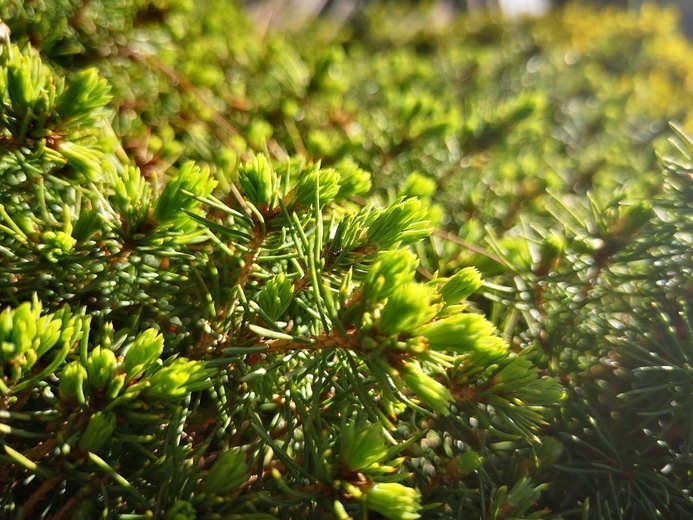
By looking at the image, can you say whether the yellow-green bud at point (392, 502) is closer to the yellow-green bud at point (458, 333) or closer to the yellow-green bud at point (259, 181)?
the yellow-green bud at point (458, 333)

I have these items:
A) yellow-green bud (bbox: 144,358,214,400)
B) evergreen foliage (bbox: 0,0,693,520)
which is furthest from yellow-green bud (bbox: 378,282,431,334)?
yellow-green bud (bbox: 144,358,214,400)

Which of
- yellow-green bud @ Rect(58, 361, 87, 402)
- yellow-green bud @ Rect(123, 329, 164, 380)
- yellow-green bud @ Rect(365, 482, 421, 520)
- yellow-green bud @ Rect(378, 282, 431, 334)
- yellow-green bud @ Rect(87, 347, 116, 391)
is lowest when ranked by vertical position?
yellow-green bud @ Rect(58, 361, 87, 402)

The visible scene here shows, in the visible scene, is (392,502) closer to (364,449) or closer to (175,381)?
(364,449)

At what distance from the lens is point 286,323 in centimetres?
37

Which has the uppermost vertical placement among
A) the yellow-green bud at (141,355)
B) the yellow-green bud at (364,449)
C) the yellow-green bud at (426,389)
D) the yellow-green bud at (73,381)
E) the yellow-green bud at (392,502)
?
the yellow-green bud at (426,389)

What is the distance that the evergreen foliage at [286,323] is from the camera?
0.98 ft

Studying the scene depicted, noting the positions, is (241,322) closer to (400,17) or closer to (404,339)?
(404,339)

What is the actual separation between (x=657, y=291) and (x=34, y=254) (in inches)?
21.2

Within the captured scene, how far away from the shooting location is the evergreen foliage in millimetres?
298

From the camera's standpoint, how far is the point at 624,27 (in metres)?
→ 1.43

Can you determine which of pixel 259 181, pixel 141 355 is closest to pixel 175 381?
pixel 141 355

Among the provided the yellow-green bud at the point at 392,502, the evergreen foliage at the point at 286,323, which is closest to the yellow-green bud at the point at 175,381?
the evergreen foliage at the point at 286,323

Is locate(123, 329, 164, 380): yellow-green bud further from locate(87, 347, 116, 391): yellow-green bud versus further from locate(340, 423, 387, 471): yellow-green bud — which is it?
locate(340, 423, 387, 471): yellow-green bud

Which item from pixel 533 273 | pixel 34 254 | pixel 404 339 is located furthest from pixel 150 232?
pixel 533 273
